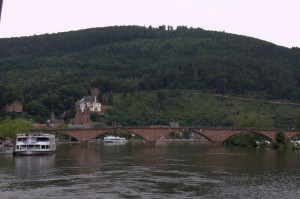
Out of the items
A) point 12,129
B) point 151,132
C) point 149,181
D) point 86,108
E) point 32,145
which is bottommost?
point 149,181

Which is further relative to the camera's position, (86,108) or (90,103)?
(90,103)

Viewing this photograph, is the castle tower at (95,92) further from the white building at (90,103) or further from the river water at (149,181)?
the river water at (149,181)

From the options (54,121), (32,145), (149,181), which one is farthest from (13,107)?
(149,181)

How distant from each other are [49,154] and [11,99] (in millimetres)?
84837

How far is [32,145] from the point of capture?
74.1 metres

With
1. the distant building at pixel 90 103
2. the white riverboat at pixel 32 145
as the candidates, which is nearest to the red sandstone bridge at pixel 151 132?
the white riverboat at pixel 32 145

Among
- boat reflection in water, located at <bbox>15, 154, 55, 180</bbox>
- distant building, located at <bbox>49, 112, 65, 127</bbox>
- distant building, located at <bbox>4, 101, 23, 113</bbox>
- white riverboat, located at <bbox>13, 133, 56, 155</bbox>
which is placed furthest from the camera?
distant building, located at <bbox>49, 112, 65, 127</bbox>

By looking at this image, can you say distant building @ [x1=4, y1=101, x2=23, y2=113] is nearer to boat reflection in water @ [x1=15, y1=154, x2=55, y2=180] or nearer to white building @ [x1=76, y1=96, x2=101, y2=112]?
white building @ [x1=76, y1=96, x2=101, y2=112]

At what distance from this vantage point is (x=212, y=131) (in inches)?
4818

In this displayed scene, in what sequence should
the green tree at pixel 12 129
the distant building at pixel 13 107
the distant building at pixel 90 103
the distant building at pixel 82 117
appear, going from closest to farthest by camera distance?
the green tree at pixel 12 129
the distant building at pixel 13 107
the distant building at pixel 82 117
the distant building at pixel 90 103

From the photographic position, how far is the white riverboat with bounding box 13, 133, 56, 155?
72.6 m

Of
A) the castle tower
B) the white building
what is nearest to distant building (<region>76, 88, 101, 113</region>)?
the white building

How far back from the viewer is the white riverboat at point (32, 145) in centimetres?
7256

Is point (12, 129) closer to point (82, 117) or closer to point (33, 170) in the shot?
point (33, 170)
